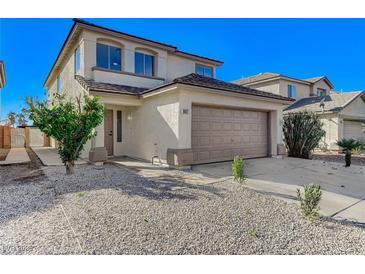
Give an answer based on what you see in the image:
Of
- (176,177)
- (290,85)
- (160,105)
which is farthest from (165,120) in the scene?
(290,85)

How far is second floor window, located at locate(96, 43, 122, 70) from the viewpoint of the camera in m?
11.6

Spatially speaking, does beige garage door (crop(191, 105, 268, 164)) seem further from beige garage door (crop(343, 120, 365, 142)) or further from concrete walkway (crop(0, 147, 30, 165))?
beige garage door (crop(343, 120, 365, 142))

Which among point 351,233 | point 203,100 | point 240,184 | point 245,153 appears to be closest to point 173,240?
point 351,233

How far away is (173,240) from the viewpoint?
325 centimetres

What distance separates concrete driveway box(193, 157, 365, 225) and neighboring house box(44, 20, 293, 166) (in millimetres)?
1577

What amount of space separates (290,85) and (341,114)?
6.71 m

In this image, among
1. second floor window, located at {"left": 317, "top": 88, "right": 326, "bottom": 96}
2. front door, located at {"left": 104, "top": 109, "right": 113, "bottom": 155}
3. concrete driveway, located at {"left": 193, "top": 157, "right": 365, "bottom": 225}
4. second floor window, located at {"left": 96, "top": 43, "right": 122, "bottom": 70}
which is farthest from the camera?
second floor window, located at {"left": 317, "top": 88, "right": 326, "bottom": 96}

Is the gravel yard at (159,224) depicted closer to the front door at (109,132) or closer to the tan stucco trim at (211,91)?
the tan stucco trim at (211,91)

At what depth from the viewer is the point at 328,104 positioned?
67.6ft

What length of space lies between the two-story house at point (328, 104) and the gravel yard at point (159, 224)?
15858 millimetres

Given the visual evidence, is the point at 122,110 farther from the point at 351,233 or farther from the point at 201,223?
the point at 351,233

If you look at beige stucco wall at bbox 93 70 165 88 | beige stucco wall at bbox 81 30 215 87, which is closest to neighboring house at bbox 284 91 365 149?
beige stucco wall at bbox 81 30 215 87

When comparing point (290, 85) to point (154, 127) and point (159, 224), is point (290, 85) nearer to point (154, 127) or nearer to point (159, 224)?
point (154, 127)
